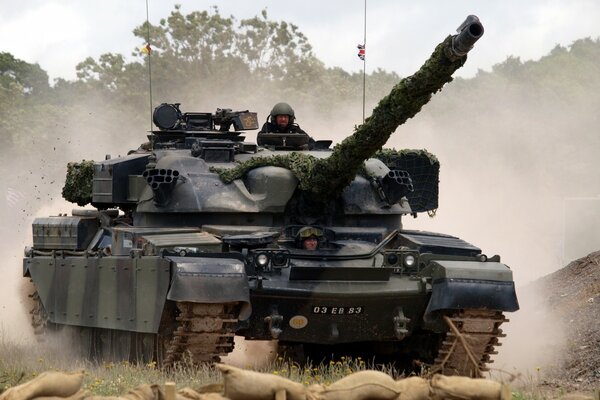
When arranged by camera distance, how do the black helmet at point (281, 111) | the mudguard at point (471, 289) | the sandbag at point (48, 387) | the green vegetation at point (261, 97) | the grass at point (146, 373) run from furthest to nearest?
A: 1. the green vegetation at point (261, 97)
2. the black helmet at point (281, 111)
3. the mudguard at point (471, 289)
4. the grass at point (146, 373)
5. the sandbag at point (48, 387)

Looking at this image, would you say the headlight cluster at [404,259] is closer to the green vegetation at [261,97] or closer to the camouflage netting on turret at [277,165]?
the camouflage netting on turret at [277,165]

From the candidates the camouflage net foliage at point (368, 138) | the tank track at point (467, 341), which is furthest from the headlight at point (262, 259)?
the tank track at point (467, 341)

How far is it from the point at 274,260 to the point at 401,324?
1.46 meters

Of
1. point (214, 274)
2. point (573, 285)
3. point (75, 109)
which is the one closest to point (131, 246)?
point (214, 274)

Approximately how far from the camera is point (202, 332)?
1364 cm

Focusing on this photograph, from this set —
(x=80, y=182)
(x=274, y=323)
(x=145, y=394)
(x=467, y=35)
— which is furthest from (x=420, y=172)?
(x=145, y=394)

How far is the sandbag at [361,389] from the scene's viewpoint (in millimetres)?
9727

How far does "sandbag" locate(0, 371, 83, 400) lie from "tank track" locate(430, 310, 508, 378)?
534cm

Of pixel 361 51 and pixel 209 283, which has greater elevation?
pixel 361 51

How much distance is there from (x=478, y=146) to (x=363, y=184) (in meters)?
24.3

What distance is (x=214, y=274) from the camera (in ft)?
44.3

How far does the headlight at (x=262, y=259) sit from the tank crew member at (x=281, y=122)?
154 inches

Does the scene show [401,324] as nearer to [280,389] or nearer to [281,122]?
[281,122]

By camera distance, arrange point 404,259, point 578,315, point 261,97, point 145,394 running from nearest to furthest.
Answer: point 145,394
point 404,259
point 578,315
point 261,97
